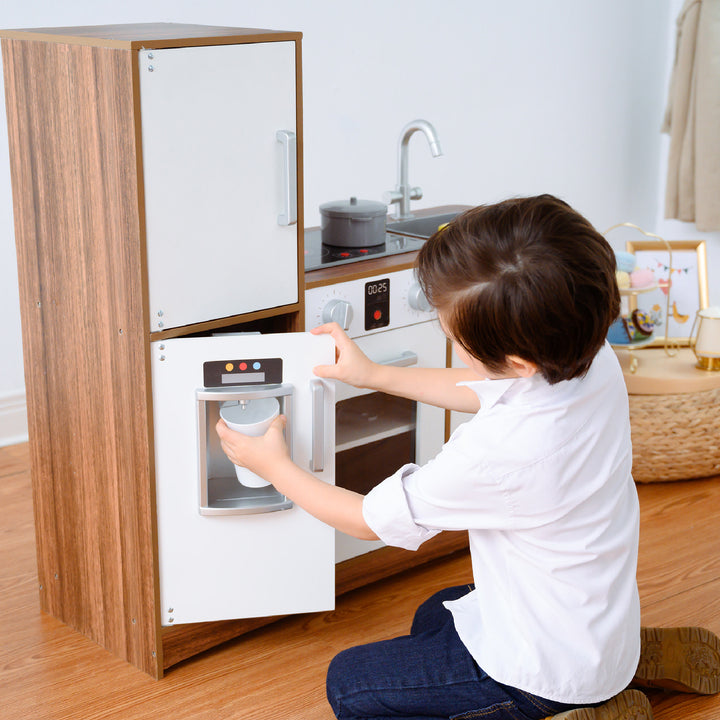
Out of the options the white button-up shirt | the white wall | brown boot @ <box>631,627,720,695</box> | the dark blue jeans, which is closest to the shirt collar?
the white button-up shirt

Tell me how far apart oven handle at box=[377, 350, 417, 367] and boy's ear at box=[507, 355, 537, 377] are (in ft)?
1.97

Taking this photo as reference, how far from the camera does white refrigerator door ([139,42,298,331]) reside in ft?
4.29

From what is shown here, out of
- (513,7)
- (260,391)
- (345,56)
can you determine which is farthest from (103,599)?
(513,7)

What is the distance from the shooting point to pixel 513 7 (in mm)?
3064

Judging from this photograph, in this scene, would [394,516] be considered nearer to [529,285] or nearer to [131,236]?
[529,285]

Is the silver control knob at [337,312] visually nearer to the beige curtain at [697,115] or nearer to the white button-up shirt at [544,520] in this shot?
the white button-up shirt at [544,520]

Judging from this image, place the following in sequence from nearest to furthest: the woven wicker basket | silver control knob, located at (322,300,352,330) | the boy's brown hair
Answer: the boy's brown hair → silver control knob, located at (322,300,352,330) → the woven wicker basket

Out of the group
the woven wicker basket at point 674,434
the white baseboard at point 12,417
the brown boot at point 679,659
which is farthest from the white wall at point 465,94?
the brown boot at point 679,659

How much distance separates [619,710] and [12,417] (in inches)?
68.5

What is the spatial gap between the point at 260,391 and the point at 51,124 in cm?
49

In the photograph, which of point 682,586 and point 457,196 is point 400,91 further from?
point 682,586

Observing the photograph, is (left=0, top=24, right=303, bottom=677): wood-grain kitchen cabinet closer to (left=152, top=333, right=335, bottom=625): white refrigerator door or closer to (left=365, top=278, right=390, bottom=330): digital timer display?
(left=152, top=333, right=335, bottom=625): white refrigerator door

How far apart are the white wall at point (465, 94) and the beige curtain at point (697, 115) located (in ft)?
0.89

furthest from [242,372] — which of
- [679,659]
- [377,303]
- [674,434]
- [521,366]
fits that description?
[674,434]
